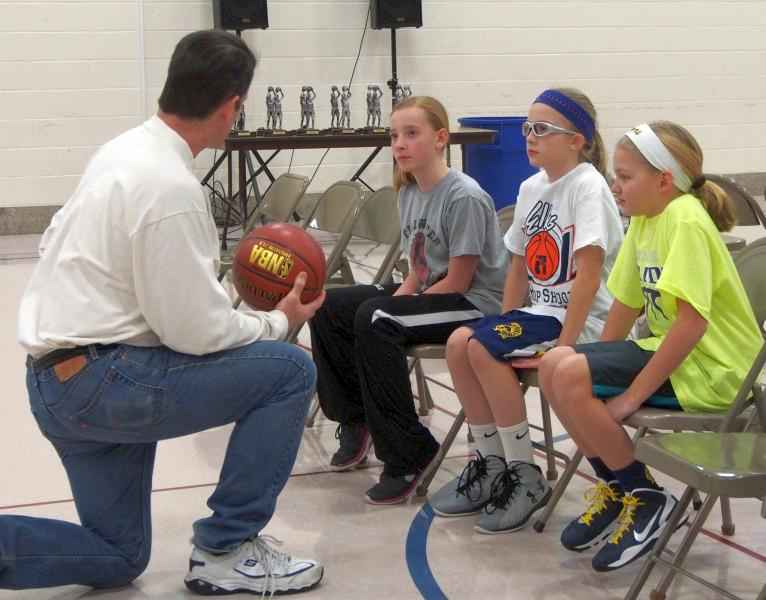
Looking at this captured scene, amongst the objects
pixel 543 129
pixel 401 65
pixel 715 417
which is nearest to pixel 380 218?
pixel 543 129

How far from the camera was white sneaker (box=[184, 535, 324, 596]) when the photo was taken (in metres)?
2.79

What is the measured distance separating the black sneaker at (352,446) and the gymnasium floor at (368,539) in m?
0.05

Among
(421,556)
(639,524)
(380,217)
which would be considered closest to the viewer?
(639,524)

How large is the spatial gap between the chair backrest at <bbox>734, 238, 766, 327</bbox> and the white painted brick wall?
7.00m

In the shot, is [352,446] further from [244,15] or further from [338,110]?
[244,15]

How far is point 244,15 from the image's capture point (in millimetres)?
9000

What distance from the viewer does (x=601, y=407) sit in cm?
276

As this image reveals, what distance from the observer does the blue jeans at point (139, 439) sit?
2562 mm

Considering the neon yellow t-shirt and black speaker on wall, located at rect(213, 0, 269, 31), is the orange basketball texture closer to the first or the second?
the neon yellow t-shirt

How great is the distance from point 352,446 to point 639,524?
1.26 m

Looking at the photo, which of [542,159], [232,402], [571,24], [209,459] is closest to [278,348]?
[232,402]

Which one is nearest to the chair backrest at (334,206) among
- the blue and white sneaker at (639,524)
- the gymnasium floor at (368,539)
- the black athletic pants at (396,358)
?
the gymnasium floor at (368,539)

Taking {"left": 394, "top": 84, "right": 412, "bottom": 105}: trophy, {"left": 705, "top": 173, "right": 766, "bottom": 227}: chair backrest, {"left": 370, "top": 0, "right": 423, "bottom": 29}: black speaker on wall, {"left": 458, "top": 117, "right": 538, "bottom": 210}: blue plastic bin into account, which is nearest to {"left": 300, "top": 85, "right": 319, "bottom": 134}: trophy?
{"left": 394, "top": 84, "right": 412, "bottom": 105}: trophy

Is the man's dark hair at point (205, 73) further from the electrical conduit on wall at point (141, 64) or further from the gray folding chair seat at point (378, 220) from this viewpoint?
the electrical conduit on wall at point (141, 64)
